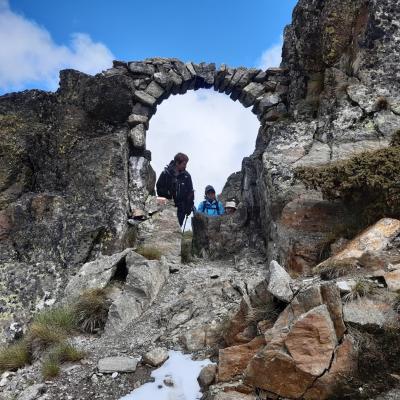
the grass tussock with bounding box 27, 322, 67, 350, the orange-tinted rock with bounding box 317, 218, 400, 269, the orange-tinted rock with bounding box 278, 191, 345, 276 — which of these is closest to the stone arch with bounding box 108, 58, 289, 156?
the orange-tinted rock with bounding box 278, 191, 345, 276

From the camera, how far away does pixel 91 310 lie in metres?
7.76

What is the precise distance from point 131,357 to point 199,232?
6.73 meters

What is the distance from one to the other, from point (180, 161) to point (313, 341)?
9.28m

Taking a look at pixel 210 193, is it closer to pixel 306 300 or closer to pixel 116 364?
pixel 116 364

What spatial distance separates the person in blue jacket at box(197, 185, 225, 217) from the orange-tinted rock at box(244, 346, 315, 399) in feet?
29.3

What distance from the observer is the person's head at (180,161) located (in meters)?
13.1

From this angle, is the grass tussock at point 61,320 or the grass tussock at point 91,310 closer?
the grass tussock at point 61,320

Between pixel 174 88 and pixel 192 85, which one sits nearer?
pixel 174 88

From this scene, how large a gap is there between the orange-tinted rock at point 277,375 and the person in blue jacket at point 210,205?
29.3 feet

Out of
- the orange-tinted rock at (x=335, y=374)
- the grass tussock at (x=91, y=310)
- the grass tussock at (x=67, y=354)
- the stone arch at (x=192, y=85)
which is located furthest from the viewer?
the stone arch at (x=192, y=85)

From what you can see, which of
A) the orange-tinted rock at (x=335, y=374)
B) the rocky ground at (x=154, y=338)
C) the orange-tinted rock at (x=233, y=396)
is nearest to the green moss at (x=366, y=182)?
the rocky ground at (x=154, y=338)

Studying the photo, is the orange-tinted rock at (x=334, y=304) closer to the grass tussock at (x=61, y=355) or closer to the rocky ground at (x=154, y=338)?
the rocky ground at (x=154, y=338)

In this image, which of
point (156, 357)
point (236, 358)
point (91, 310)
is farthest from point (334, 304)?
point (91, 310)

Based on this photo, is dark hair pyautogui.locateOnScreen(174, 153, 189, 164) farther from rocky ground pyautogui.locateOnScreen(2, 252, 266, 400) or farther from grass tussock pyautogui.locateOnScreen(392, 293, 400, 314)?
grass tussock pyautogui.locateOnScreen(392, 293, 400, 314)
